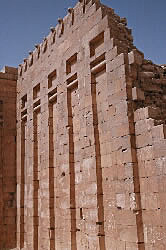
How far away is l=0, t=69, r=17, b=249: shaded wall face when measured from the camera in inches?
543

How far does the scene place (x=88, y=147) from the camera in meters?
9.66

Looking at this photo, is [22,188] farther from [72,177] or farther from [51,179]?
[72,177]

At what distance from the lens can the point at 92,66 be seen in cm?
1009

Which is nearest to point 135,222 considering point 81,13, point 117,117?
point 117,117

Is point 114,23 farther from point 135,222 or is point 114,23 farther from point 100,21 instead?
point 135,222

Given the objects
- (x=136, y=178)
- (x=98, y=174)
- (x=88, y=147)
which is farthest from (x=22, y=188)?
(x=136, y=178)

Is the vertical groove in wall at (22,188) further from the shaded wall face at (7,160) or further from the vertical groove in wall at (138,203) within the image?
the vertical groove in wall at (138,203)

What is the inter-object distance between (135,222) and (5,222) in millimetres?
8207

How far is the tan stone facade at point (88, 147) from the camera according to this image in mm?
7719

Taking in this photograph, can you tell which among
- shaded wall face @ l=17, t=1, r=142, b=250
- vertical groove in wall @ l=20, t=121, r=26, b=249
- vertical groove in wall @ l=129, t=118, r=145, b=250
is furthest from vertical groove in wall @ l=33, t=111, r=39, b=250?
vertical groove in wall @ l=129, t=118, r=145, b=250

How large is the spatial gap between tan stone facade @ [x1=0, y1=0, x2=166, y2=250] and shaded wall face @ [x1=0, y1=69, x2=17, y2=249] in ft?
0.15

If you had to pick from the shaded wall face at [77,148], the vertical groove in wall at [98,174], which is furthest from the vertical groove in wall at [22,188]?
the vertical groove in wall at [98,174]

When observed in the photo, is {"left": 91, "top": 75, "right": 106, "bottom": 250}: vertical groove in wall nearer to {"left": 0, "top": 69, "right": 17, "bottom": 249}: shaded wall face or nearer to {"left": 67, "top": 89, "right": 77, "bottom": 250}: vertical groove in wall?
{"left": 67, "top": 89, "right": 77, "bottom": 250}: vertical groove in wall

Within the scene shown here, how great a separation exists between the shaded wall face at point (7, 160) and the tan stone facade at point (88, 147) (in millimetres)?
47
